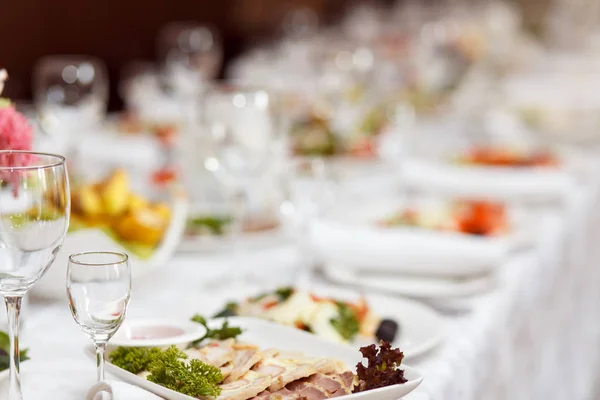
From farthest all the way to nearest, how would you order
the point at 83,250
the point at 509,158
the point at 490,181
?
1. the point at 509,158
2. the point at 490,181
3. the point at 83,250

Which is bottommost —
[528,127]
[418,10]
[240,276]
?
[240,276]

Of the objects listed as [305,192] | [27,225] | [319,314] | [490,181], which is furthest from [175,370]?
[490,181]

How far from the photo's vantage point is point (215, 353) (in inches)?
44.7

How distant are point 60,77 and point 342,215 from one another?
2.38ft

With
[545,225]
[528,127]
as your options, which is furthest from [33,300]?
[528,127]

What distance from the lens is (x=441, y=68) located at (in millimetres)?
3943

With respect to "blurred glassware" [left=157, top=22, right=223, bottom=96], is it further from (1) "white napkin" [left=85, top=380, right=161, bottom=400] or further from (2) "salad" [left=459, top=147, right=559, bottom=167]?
(1) "white napkin" [left=85, top=380, right=161, bottom=400]

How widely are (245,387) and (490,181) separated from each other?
1.62 m

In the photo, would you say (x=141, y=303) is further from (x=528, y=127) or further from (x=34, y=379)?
(x=528, y=127)

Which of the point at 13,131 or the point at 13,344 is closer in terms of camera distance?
the point at 13,344

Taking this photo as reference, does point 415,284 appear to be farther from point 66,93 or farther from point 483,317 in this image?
point 66,93

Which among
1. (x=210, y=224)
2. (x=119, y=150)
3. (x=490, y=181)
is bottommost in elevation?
(x=210, y=224)

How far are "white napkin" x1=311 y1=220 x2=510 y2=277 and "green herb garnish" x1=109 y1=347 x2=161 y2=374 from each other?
2.19 ft

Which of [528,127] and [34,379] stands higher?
[528,127]
